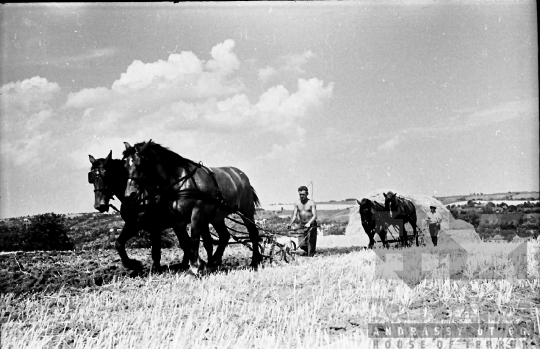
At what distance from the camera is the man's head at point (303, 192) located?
12.2m

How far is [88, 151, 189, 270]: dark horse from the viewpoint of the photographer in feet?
26.4

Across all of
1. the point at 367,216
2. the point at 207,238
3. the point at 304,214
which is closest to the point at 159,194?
the point at 207,238

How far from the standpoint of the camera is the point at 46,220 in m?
13.4

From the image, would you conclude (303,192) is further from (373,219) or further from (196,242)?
(196,242)

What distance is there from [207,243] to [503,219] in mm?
16380

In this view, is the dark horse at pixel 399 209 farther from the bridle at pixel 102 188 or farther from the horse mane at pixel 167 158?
the bridle at pixel 102 188

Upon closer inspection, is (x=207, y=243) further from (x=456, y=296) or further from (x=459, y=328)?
(x=459, y=328)

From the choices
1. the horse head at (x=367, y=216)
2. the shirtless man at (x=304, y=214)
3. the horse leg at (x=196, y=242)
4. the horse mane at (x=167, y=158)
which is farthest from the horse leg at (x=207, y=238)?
the horse head at (x=367, y=216)

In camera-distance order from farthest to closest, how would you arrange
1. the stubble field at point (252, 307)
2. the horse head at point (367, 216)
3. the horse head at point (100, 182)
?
1. the horse head at point (367, 216)
2. the horse head at point (100, 182)
3. the stubble field at point (252, 307)

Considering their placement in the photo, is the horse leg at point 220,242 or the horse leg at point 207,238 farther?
the horse leg at point 220,242

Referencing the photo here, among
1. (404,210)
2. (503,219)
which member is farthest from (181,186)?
(503,219)

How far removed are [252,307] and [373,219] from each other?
9143 mm

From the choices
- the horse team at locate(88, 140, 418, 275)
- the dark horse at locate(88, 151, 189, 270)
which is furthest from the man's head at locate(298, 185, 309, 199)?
the dark horse at locate(88, 151, 189, 270)

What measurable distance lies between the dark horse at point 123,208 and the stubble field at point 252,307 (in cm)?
57
